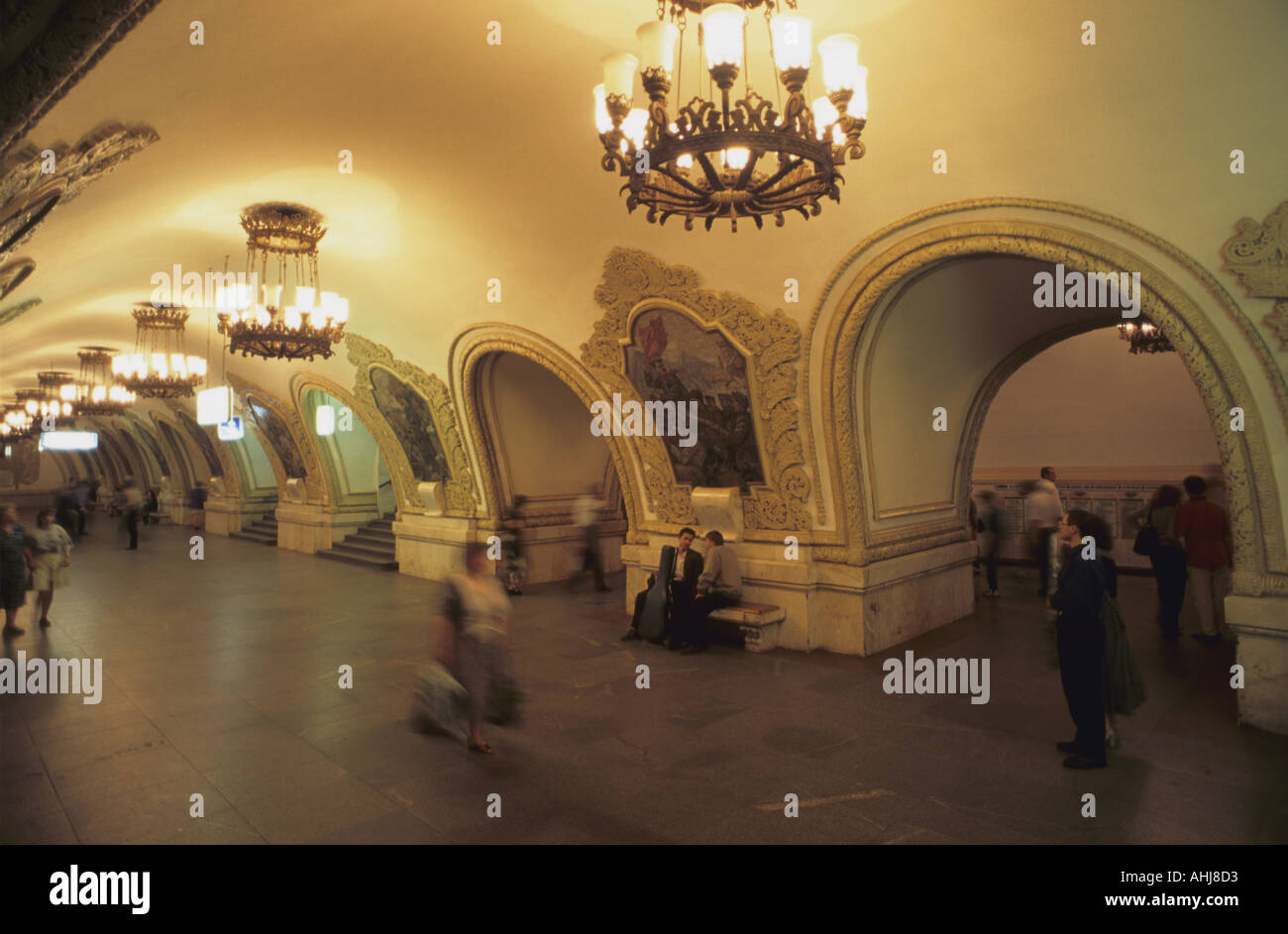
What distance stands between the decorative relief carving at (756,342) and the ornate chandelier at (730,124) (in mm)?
3515

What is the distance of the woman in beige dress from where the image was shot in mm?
8242

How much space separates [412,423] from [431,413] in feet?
2.36

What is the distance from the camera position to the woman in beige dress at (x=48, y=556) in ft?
27.0

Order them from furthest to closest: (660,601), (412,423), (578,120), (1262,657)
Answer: (412,423), (660,601), (578,120), (1262,657)

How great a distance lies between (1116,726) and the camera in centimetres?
503

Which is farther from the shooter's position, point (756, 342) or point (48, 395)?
point (48, 395)

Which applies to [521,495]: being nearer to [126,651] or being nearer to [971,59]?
[126,651]

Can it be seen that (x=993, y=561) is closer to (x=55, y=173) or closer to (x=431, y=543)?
(x=431, y=543)

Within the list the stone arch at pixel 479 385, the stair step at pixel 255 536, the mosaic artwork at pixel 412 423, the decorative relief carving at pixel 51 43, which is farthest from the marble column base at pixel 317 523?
the decorative relief carving at pixel 51 43

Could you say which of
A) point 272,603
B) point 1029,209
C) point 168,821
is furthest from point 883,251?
point 272,603

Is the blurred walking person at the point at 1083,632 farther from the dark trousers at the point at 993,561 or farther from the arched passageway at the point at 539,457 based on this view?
the arched passageway at the point at 539,457

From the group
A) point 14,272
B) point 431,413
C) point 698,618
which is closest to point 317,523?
point 431,413

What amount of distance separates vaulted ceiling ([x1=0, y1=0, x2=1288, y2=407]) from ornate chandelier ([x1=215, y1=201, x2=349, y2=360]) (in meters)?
0.30

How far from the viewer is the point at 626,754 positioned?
4730 millimetres
